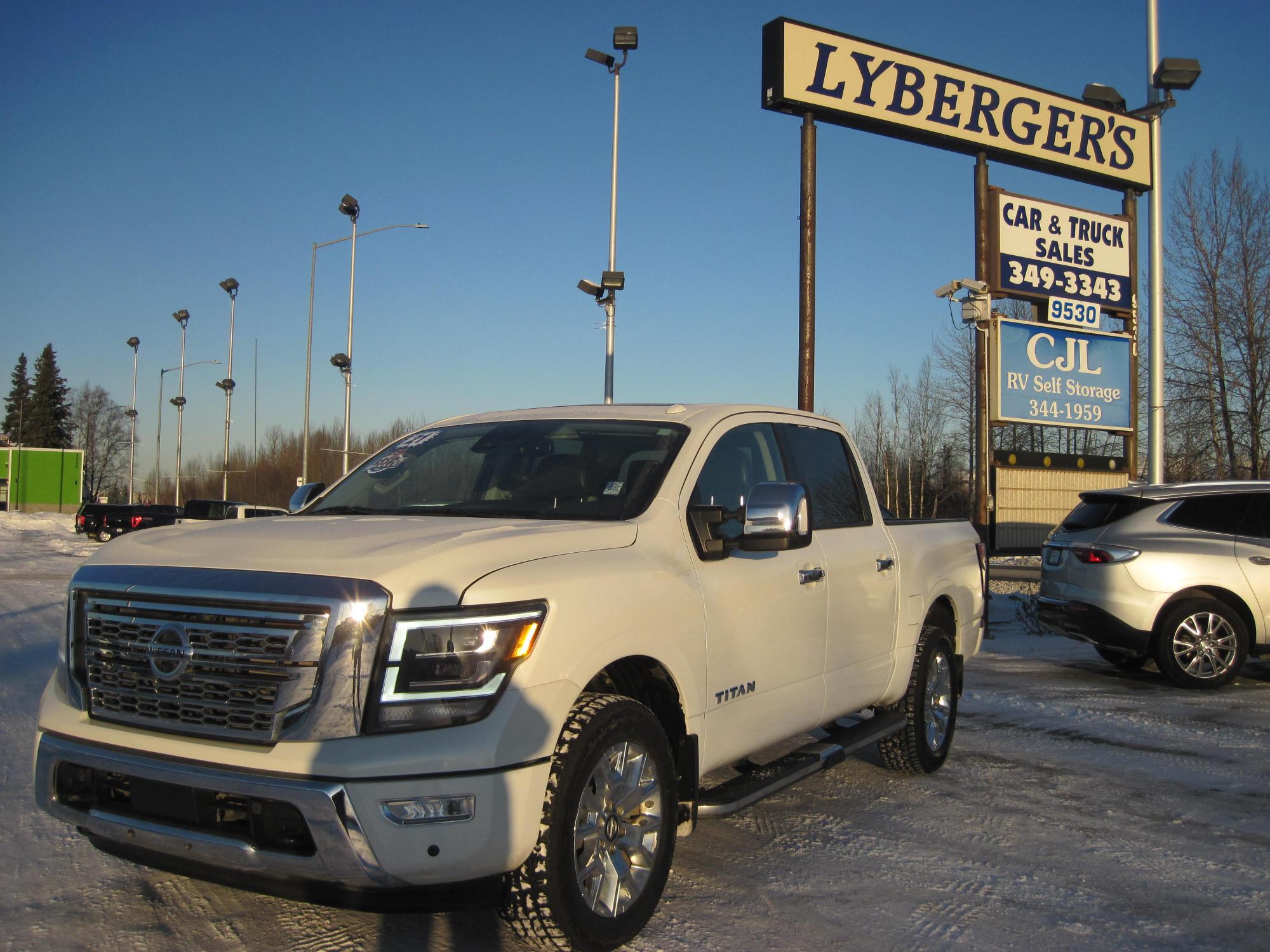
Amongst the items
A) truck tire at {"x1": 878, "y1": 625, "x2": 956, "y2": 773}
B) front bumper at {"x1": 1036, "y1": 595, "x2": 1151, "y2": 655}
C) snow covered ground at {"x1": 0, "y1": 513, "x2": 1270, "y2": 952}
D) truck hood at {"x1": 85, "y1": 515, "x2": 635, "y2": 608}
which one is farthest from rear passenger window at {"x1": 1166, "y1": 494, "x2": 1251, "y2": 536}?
truck hood at {"x1": 85, "y1": 515, "x2": 635, "y2": 608}

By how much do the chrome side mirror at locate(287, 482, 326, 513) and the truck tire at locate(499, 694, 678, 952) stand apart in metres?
2.33

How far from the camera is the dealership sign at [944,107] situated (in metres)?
17.1

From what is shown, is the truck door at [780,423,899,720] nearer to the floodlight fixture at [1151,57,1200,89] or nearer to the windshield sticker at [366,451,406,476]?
the windshield sticker at [366,451,406,476]

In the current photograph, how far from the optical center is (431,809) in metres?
2.97

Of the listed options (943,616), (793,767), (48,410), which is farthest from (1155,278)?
(48,410)

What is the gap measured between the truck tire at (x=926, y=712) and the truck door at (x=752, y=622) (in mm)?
1215

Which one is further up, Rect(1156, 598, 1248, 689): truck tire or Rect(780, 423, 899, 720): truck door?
Rect(780, 423, 899, 720): truck door

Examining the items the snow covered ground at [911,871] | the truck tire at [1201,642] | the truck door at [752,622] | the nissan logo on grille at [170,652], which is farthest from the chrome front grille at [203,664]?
the truck tire at [1201,642]

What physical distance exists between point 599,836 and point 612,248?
890 inches

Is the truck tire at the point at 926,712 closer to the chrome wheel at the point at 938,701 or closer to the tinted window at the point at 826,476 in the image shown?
the chrome wheel at the point at 938,701

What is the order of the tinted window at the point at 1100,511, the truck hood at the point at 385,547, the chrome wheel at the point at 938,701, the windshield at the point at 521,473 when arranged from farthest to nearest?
1. the tinted window at the point at 1100,511
2. the chrome wheel at the point at 938,701
3. the windshield at the point at 521,473
4. the truck hood at the point at 385,547

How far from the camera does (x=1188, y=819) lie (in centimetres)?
536

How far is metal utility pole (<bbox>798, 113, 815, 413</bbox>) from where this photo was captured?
1630cm

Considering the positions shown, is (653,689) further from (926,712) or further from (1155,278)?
(1155,278)
